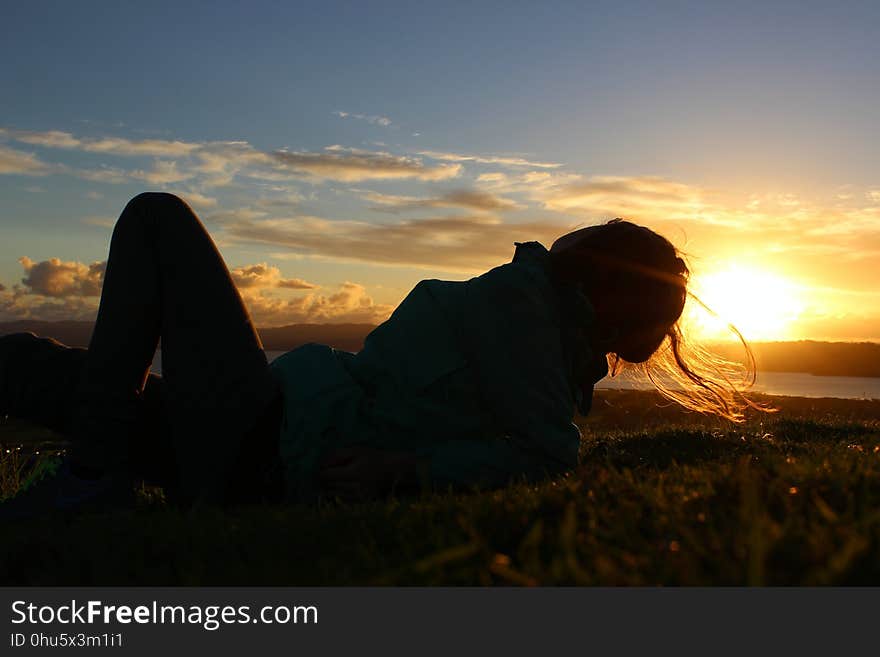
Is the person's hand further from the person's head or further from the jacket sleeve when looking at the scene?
the person's head

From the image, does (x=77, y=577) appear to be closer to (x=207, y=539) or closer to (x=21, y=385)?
(x=207, y=539)

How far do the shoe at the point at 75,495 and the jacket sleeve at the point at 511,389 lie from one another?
2016mm

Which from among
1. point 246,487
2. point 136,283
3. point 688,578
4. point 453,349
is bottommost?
point 246,487

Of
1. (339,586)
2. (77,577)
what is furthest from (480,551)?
(77,577)

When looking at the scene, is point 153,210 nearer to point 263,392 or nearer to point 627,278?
point 263,392

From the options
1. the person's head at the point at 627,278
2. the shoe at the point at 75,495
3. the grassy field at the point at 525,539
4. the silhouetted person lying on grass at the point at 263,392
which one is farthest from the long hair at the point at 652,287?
the shoe at the point at 75,495

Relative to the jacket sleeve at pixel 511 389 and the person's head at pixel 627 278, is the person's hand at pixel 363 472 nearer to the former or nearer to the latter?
the jacket sleeve at pixel 511 389

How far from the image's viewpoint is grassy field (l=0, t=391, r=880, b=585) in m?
2.17

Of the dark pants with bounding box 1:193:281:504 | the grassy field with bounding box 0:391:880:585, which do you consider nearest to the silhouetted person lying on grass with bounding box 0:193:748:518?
the dark pants with bounding box 1:193:281:504

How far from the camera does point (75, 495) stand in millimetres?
4668

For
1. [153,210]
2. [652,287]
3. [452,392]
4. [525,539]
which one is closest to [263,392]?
[452,392]

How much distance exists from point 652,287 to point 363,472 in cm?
284

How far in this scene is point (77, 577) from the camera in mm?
2887

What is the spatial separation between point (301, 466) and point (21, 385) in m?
2.05
